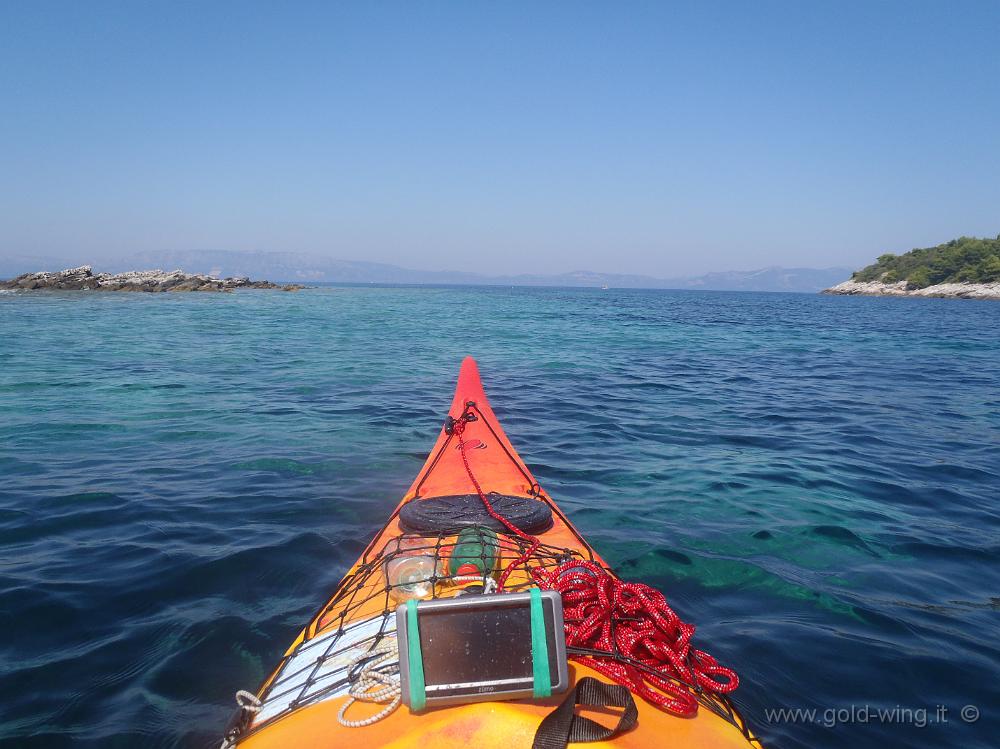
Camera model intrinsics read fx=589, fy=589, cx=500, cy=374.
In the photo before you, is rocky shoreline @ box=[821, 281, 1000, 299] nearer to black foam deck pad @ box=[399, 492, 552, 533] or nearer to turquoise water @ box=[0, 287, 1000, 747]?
turquoise water @ box=[0, 287, 1000, 747]

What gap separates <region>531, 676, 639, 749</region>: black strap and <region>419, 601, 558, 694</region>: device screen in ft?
0.39

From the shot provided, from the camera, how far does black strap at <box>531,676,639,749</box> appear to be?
1650 millimetres

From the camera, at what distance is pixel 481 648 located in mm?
1753

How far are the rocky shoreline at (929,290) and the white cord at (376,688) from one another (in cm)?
8668

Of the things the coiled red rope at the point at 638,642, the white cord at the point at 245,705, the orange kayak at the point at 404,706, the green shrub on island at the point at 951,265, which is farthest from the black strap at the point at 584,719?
the green shrub on island at the point at 951,265

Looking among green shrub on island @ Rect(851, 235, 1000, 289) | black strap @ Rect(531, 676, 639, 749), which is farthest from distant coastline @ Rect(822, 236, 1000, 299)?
black strap @ Rect(531, 676, 639, 749)

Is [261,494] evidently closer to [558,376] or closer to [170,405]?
[170,405]

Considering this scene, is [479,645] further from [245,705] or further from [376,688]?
[245,705]

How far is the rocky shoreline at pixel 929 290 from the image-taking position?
226 feet

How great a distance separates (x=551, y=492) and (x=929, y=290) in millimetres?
90348

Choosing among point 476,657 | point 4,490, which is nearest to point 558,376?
point 4,490

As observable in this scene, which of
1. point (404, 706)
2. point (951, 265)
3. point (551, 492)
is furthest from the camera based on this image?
point (951, 265)

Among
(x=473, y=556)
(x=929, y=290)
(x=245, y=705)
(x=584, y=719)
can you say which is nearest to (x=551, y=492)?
(x=473, y=556)

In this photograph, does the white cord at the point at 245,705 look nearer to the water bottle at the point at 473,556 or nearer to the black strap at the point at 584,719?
the water bottle at the point at 473,556
